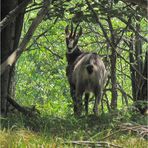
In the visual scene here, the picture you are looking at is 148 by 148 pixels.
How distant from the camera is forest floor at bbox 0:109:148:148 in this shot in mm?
4762

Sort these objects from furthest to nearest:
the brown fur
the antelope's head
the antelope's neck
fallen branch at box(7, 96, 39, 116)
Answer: the antelope's neck
the antelope's head
the brown fur
fallen branch at box(7, 96, 39, 116)

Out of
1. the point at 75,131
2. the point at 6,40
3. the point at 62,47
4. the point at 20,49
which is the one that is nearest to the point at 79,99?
the point at 6,40

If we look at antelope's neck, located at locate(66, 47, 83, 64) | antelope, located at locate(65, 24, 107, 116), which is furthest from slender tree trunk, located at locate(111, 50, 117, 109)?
antelope's neck, located at locate(66, 47, 83, 64)

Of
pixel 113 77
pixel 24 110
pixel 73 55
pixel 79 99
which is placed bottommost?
pixel 24 110

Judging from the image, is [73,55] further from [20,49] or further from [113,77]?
[20,49]

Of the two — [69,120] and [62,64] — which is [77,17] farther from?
[62,64]

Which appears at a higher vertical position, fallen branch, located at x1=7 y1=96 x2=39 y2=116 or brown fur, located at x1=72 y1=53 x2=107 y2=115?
brown fur, located at x1=72 y1=53 x2=107 y2=115

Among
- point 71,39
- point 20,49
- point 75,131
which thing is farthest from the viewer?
point 71,39

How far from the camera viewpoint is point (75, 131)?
5.86 meters

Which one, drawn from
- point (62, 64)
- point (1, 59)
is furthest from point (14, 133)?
point (62, 64)

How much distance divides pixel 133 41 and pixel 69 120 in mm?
4134

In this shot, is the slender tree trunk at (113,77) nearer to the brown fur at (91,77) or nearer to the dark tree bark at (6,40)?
the brown fur at (91,77)

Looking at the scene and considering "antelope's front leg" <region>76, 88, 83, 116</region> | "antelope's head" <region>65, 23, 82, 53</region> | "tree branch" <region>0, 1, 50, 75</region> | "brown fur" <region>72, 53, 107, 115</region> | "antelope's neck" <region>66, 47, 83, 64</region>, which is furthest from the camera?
"antelope's neck" <region>66, 47, 83, 64</region>

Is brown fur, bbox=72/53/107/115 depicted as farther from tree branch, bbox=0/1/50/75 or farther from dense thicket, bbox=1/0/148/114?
tree branch, bbox=0/1/50/75
